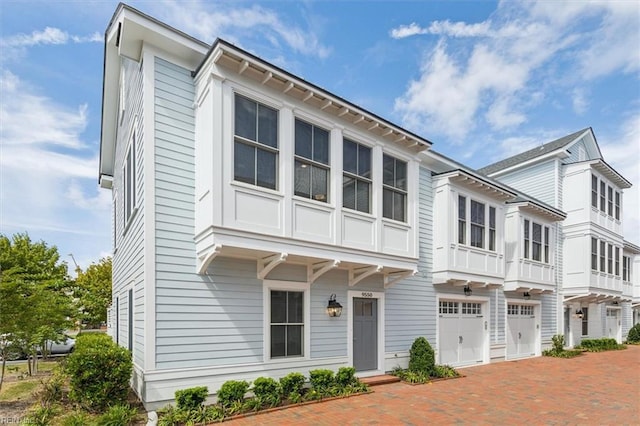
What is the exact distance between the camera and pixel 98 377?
22.5ft

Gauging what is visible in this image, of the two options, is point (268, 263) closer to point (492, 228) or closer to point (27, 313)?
point (27, 313)

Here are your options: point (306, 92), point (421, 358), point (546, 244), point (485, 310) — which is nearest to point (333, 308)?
point (421, 358)

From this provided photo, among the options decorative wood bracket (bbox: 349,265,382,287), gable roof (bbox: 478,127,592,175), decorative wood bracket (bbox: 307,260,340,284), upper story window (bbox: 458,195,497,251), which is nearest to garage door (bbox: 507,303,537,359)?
upper story window (bbox: 458,195,497,251)

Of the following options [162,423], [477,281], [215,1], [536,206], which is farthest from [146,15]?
[536,206]

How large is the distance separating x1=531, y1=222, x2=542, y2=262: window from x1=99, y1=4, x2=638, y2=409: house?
6168 mm

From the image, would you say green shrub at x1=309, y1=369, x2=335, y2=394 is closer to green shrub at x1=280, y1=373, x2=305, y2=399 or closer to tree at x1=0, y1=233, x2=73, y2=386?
green shrub at x1=280, y1=373, x2=305, y2=399

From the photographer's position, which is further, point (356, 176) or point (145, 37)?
point (356, 176)

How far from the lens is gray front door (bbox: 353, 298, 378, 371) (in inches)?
407

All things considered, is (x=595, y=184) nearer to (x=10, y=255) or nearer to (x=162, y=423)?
(x=162, y=423)

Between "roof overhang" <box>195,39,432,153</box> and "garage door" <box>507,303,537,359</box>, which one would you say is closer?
"roof overhang" <box>195,39,432,153</box>

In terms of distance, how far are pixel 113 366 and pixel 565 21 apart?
15.5 metres

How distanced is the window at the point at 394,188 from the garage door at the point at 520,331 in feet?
28.1

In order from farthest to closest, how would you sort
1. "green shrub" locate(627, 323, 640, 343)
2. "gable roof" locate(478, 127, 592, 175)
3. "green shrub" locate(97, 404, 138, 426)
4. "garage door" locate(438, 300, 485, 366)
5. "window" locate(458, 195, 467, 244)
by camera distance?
1. "green shrub" locate(627, 323, 640, 343)
2. "gable roof" locate(478, 127, 592, 175)
3. "window" locate(458, 195, 467, 244)
4. "garage door" locate(438, 300, 485, 366)
5. "green shrub" locate(97, 404, 138, 426)

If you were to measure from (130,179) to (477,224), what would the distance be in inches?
445
